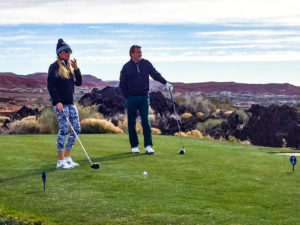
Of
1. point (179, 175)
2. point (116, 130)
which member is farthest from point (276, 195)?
point (116, 130)

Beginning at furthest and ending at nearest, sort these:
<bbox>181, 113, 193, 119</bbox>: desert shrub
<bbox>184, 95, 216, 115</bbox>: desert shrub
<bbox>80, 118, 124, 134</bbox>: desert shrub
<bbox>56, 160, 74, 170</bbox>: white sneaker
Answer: <bbox>184, 95, 216, 115</bbox>: desert shrub < <bbox>181, 113, 193, 119</bbox>: desert shrub < <bbox>80, 118, 124, 134</bbox>: desert shrub < <bbox>56, 160, 74, 170</bbox>: white sneaker

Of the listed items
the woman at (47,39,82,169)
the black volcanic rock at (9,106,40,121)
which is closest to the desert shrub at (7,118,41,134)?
the black volcanic rock at (9,106,40,121)

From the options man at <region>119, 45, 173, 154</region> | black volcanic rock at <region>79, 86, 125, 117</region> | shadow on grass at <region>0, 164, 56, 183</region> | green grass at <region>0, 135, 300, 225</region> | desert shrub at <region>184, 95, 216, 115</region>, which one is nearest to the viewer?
green grass at <region>0, 135, 300, 225</region>

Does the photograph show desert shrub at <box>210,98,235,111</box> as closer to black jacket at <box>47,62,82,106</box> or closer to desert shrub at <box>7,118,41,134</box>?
desert shrub at <box>7,118,41,134</box>

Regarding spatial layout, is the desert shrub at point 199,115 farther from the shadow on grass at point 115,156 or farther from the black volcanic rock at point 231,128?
the shadow on grass at point 115,156

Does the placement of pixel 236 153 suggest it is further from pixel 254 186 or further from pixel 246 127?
pixel 246 127

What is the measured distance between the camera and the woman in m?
10.3

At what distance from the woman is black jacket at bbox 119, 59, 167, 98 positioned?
2218 millimetres

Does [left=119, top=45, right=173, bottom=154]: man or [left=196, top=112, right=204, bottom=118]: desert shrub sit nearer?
[left=119, top=45, right=173, bottom=154]: man

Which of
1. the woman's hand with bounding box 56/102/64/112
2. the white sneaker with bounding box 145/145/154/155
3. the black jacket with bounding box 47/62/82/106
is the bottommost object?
the white sneaker with bounding box 145/145/154/155

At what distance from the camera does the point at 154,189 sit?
27.5 feet

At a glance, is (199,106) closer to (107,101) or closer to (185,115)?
(185,115)

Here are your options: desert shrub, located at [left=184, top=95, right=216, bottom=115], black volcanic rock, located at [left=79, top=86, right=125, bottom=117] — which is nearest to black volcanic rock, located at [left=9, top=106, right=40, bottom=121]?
black volcanic rock, located at [left=79, top=86, right=125, bottom=117]

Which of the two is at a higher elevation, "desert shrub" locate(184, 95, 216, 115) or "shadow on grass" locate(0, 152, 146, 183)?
"desert shrub" locate(184, 95, 216, 115)
